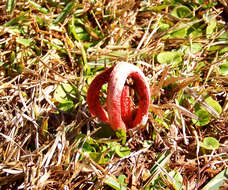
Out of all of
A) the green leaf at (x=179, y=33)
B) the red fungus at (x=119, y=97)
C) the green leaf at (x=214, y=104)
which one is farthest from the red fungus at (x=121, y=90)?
the green leaf at (x=179, y=33)

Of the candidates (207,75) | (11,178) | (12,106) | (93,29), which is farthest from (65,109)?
(207,75)

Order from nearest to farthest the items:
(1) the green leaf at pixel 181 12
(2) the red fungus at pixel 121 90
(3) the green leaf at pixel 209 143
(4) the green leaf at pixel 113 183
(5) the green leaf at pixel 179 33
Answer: (2) the red fungus at pixel 121 90
(4) the green leaf at pixel 113 183
(3) the green leaf at pixel 209 143
(5) the green leaf at pixel 179 33
(1) the green leaf at pixel 181 12

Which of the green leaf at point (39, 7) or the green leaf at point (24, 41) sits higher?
the green leaf at point (39, 7)

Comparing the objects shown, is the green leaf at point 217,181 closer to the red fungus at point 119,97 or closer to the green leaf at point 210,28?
the red fungus at point 119,97

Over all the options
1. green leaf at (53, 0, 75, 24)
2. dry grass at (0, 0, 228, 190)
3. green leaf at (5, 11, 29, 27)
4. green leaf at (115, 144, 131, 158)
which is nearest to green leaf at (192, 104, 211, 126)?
dry grass at (0, 0, 228, 190)

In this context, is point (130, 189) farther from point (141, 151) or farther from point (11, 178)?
point (11, 178)

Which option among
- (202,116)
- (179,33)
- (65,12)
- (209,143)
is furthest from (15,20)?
(209,143)

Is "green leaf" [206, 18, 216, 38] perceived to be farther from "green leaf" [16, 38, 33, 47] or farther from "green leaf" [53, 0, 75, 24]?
"green leaf" [16, 38, 33, 47]

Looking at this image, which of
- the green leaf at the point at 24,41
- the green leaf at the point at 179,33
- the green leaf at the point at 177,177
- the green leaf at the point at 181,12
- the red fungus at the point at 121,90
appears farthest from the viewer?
the green leaf at the point at 181,12
